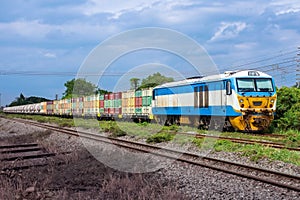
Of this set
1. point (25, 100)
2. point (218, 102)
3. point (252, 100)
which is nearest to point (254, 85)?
point (252, 100)

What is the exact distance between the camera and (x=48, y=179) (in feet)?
25.6

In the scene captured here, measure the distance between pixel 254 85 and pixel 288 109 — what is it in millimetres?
3274

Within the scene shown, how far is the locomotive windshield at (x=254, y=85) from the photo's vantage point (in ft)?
54.7

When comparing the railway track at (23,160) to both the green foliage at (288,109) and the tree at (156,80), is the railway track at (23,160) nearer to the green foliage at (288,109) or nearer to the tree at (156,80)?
the green foliage at (288,109)

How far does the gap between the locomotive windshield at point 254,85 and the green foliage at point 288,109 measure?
200 cm

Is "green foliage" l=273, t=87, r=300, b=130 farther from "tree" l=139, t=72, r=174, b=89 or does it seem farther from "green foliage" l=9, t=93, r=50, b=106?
"green foliage" l=9, t=93, r=50, b=106

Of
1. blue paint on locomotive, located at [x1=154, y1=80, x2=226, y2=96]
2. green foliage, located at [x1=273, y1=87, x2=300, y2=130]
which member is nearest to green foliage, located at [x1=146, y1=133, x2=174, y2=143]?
blue paint on locomotive, located at [x1=154, y1=80, x2=226, y2=96]

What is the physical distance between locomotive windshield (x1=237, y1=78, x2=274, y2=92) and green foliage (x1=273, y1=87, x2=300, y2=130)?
2001mm

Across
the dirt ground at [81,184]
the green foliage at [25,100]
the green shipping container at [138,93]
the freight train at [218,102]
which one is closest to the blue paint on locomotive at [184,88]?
the freight train at [218,102]

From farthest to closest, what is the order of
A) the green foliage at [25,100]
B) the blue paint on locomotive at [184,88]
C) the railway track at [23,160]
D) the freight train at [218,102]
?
1. the green foliage at [25,100]
2. the blue paint on locomotive at [184,88]
3. the freight train at [218,102]
4. the railway track at [23,160]

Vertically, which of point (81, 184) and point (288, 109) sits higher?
point (288, 109)

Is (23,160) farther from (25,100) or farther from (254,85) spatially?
(25,100)

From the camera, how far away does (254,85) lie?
17.1 meters

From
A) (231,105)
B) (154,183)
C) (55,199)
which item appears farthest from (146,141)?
(55,199)
